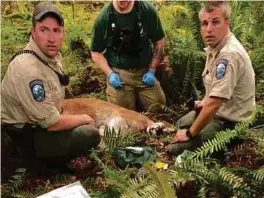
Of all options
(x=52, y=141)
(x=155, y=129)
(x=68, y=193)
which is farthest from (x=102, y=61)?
(x=68, y=193)

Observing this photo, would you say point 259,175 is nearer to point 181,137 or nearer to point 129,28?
point 181,137

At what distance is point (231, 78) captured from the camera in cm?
468

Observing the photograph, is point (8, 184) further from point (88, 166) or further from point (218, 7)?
point (218, 7)

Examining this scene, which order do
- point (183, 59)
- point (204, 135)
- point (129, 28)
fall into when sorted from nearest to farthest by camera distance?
point (204, 135), point (129, 28), point (183, 59)

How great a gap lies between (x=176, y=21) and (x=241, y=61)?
256 cm

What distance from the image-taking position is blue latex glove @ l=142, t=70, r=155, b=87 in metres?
6.46

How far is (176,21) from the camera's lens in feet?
23.5

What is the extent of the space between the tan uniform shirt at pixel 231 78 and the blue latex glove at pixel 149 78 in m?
1.42

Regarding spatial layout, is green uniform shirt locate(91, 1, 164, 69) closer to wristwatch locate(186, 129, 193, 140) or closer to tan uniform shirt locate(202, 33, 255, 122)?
tan uniform shirt locate(202, 33, 255, 122)

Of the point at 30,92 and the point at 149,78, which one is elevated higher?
the point at 30,92

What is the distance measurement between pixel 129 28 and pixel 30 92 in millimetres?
2008

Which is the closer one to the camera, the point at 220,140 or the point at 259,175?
the point at 259,175

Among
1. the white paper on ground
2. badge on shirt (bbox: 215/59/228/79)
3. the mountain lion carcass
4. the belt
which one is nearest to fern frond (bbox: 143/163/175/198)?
the white paper on ground

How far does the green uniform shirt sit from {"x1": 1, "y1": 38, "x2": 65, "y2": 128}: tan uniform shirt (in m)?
1.59
